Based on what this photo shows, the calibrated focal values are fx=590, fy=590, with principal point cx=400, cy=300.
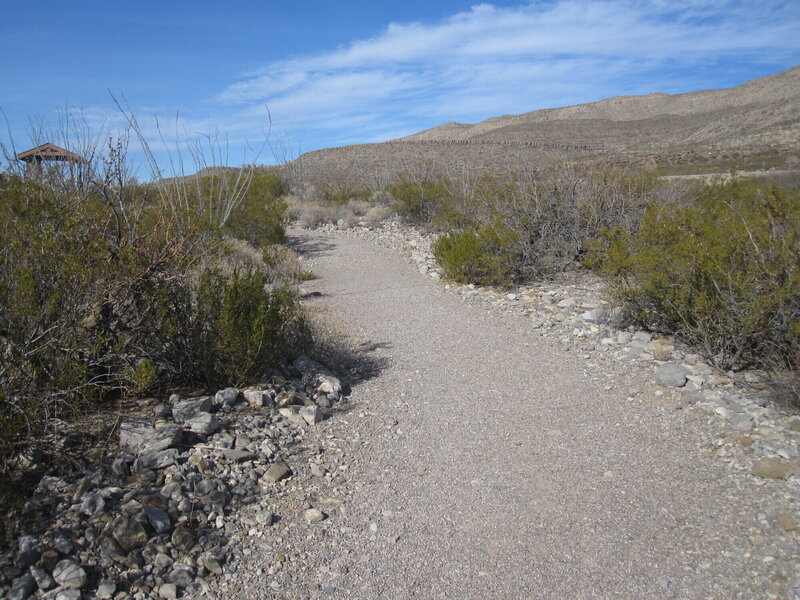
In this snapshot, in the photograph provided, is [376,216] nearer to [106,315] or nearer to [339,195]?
[339,195]

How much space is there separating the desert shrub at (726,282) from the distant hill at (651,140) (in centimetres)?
2489

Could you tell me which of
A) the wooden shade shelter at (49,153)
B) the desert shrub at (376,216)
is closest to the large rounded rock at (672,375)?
the wooden shade shelter at (49,153)

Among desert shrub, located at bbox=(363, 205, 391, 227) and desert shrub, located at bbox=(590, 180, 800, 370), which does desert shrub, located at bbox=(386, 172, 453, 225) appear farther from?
desert shrub, located at bbox=(590, 180, 800, 370)

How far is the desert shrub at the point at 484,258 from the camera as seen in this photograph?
32.3 feet

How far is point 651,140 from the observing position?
55.5 metres

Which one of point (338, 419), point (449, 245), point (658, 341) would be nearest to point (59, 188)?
point (338, 419)

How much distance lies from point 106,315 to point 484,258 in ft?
21.4

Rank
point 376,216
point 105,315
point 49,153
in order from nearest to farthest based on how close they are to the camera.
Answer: point 105,315, point 49,153, point 376,216

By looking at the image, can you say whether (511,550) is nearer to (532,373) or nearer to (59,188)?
(532,373)

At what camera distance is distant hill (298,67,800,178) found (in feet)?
120

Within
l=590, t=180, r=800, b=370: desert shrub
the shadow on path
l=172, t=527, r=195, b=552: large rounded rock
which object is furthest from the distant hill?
l=172, t=527, r=195, b=552: large rounded rock

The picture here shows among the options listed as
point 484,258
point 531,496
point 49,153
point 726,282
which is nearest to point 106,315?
point 531,496

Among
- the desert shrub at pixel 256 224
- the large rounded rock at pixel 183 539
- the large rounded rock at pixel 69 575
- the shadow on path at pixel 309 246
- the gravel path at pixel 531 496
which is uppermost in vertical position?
the desert shrub at pixel 256 224

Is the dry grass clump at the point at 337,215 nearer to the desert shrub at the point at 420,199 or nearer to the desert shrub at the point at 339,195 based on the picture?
the desert shrub at the point at 420,199
